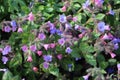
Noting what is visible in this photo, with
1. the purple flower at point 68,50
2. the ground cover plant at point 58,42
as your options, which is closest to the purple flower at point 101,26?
the ground cover plant at point 58,42

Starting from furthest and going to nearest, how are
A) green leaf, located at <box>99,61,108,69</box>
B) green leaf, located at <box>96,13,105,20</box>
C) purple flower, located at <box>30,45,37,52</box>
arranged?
green leaf, located at <box>96,13,105,20</box>, green leaf, located at <box>99,61,108,69</box>, purple flower, located at <box>30,45,37,52</box>

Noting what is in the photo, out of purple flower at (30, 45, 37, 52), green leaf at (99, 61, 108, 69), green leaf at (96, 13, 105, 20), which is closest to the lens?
purple flower at (30, 45, 37, 52)

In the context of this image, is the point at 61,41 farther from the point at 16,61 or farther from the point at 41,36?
the point at 16,61

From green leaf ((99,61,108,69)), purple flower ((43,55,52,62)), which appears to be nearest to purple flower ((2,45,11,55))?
purple flower ((43,55,52,62))

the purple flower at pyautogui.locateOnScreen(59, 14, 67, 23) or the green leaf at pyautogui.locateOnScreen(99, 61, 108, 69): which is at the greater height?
the purple flower at pyautogui.locateOnScreen(59, 14, 67, 23)

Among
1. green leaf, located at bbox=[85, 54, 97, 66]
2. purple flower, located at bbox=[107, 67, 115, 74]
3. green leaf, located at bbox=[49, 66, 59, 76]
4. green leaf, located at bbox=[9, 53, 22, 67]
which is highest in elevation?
green leaf, located at bbox=[9, 53, 22, 67]

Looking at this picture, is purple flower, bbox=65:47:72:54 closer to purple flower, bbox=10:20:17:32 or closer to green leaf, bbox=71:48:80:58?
green leaf, bbox=71:48:80:58

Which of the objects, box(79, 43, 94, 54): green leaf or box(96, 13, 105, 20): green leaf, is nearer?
box(79, 43, 94, 54): green leaf

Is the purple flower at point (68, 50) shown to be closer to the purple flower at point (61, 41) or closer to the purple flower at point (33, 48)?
the purple flower at point (61, 41)
